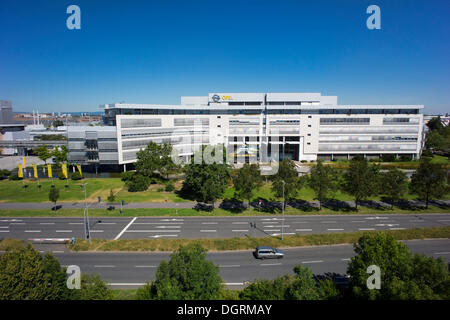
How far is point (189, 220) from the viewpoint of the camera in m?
36.7

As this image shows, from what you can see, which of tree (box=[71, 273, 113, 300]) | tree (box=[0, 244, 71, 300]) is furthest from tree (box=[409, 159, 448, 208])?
tree (box=[0, 244, 71, 300])

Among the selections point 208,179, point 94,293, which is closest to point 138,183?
point 208,179

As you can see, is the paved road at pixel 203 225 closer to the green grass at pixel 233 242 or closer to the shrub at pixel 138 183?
the green grass at pixel 233 242

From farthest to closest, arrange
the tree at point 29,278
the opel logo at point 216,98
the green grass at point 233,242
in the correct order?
the opel logo at point 216,98
the green grass at point 233,242
the tree at point 29,278

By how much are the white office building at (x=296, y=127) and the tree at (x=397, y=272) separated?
55623mm

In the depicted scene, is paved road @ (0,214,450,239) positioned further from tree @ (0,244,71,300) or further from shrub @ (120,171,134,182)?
shrub @ (120,171,134,182)

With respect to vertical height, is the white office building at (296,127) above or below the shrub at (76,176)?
above

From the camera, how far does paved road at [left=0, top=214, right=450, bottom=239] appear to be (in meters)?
32.0

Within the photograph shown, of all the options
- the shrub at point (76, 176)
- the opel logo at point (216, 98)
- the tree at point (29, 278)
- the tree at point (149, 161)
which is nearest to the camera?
the tree at point (29, 278)

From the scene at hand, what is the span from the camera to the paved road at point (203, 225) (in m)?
32.0

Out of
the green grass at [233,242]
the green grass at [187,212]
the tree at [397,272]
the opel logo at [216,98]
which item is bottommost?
the green grass at [233,242]

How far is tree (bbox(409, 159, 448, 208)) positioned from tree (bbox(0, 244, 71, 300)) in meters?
47.9

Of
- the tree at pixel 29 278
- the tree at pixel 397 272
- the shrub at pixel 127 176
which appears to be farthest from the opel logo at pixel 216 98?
the tree at pixel 29 278
